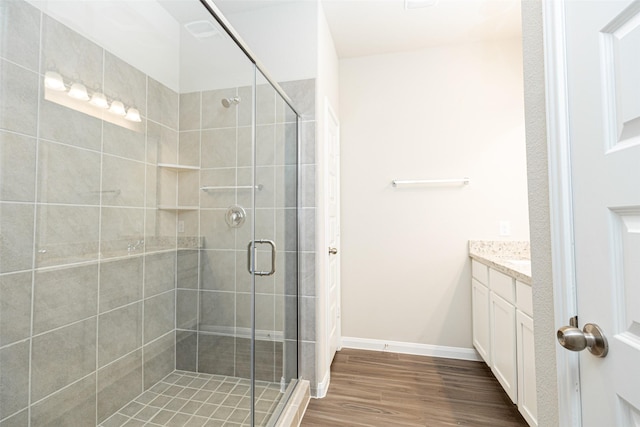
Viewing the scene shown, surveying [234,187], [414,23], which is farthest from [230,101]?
[414,23]

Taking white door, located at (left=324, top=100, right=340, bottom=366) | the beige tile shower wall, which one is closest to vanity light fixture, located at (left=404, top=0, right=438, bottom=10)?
white door, located at (left=324, top=100, right=340, bottom=366)

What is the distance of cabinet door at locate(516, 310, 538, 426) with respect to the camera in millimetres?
1378

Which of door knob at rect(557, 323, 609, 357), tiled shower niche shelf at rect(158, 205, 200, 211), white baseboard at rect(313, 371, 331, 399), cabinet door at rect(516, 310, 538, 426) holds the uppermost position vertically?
tiled shower niche shelf at rect(158, 205, 200, 211)

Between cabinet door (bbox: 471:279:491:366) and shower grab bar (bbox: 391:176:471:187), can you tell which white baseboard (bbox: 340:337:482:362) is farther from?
shower grab bar (bbox: 391:176:471:187)

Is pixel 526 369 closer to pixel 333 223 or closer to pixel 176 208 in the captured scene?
pixel 333 223

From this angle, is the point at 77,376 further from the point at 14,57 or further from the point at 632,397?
the point at 632,397

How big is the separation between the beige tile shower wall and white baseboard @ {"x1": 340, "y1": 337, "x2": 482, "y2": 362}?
5.98 feet

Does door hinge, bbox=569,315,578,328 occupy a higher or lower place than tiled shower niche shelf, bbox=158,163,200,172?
lower

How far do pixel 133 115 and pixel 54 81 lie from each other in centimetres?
26

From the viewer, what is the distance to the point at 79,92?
95cm

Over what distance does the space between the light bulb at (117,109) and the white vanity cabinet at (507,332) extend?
80.2 inches

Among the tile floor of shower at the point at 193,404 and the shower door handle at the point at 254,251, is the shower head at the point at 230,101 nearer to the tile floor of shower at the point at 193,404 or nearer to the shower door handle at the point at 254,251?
the shower door handle at the point at 254,251

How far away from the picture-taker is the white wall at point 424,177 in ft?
7.95

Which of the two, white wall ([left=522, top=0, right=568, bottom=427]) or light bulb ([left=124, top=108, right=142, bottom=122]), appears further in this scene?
light bulb ([left=124, top=108, right=142, bottom=122])
